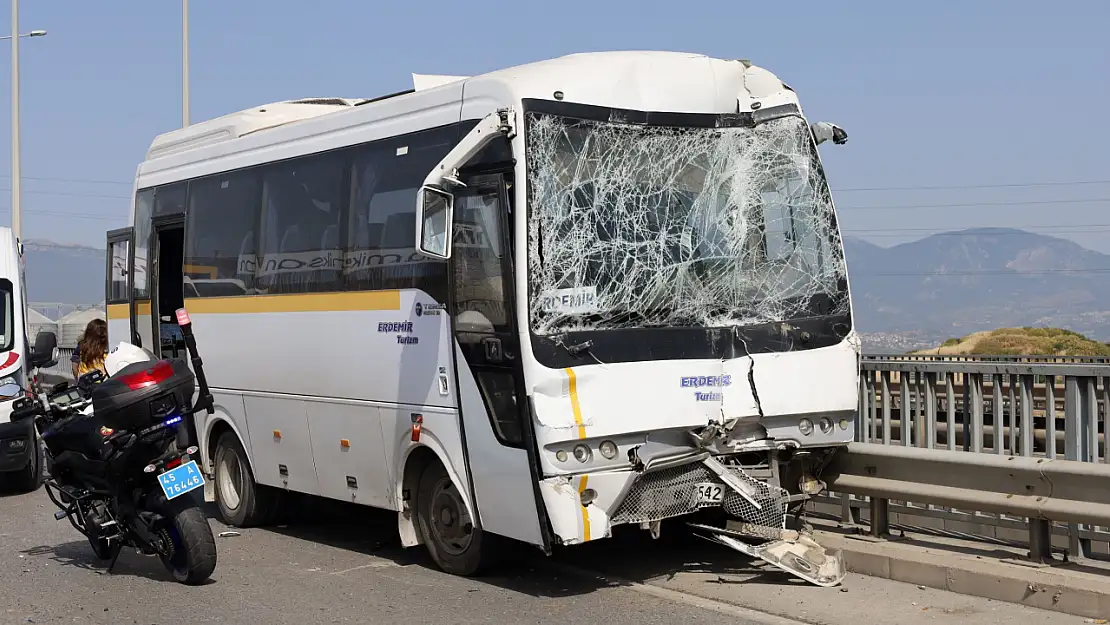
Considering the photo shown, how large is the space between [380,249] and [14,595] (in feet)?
11.2

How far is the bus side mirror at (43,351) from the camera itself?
15.1 metres

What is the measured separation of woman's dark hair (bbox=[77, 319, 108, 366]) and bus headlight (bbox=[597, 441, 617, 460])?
26.0 feet

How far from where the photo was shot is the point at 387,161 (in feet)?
32.6

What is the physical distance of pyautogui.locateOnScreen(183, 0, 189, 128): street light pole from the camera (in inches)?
1067

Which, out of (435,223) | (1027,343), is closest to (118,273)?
(435,223)

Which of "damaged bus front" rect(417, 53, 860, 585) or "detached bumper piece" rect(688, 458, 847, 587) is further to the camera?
"detached bumper piece" rect(688, 458, 847, 587)

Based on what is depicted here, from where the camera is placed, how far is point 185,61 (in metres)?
27.6

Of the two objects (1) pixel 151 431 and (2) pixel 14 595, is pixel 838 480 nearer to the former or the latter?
(1) pixel 151 431

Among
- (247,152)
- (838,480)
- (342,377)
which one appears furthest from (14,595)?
(838,480)

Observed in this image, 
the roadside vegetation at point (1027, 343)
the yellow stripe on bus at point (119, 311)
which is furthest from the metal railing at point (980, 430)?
the roadside vegetation at point (1027, 343)

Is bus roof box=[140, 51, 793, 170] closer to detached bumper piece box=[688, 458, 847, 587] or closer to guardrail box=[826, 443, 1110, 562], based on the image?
detached bumper piece box=[688, 458, 847, 587]

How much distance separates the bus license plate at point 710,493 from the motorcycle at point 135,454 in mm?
3312

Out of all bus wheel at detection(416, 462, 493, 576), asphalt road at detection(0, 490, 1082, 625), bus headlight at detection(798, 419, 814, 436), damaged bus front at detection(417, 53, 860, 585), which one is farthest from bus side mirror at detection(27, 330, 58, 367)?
bus headlight at detection(798, 419, 814, 436)

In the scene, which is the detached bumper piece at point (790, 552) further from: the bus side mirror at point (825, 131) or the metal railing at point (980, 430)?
the bus side mirror at point (825, 131)
